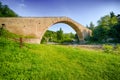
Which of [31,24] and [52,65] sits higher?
[31,24]

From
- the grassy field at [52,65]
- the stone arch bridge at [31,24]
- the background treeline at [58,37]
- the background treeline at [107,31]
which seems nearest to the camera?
the grassy field at [52,65]

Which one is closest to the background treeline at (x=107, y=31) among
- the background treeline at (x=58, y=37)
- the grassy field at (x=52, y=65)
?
the background treeline at (x=58, y=37)

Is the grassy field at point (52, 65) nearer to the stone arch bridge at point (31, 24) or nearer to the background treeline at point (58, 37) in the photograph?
the stone arch bridge at point (31, 24)

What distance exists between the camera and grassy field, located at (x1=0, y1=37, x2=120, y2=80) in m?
7.86

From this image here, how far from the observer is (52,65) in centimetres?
905

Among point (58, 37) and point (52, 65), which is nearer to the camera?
point (52, 65)

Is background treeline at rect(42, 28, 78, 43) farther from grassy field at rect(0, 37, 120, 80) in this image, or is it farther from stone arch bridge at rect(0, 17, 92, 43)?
grassy field at rect(0, 37, 120, 80)

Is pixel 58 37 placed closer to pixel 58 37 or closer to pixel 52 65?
pixel 58 37

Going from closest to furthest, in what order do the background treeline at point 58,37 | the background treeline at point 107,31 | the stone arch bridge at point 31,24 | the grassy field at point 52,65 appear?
the grassy field at point 52,65 → the stone arch bridge at point 31,24 → the background treeline at point 107,31 → the background treeline at point 58,37

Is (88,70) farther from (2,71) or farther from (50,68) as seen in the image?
(2,71)

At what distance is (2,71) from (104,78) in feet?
16.2

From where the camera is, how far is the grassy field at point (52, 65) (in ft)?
25.8

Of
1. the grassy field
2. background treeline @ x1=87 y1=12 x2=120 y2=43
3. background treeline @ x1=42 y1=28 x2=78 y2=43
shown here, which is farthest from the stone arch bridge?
background treeline @ x1=42 y1=28 x2=78 y2=43

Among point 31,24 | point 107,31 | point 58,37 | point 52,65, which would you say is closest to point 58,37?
point 58,37
